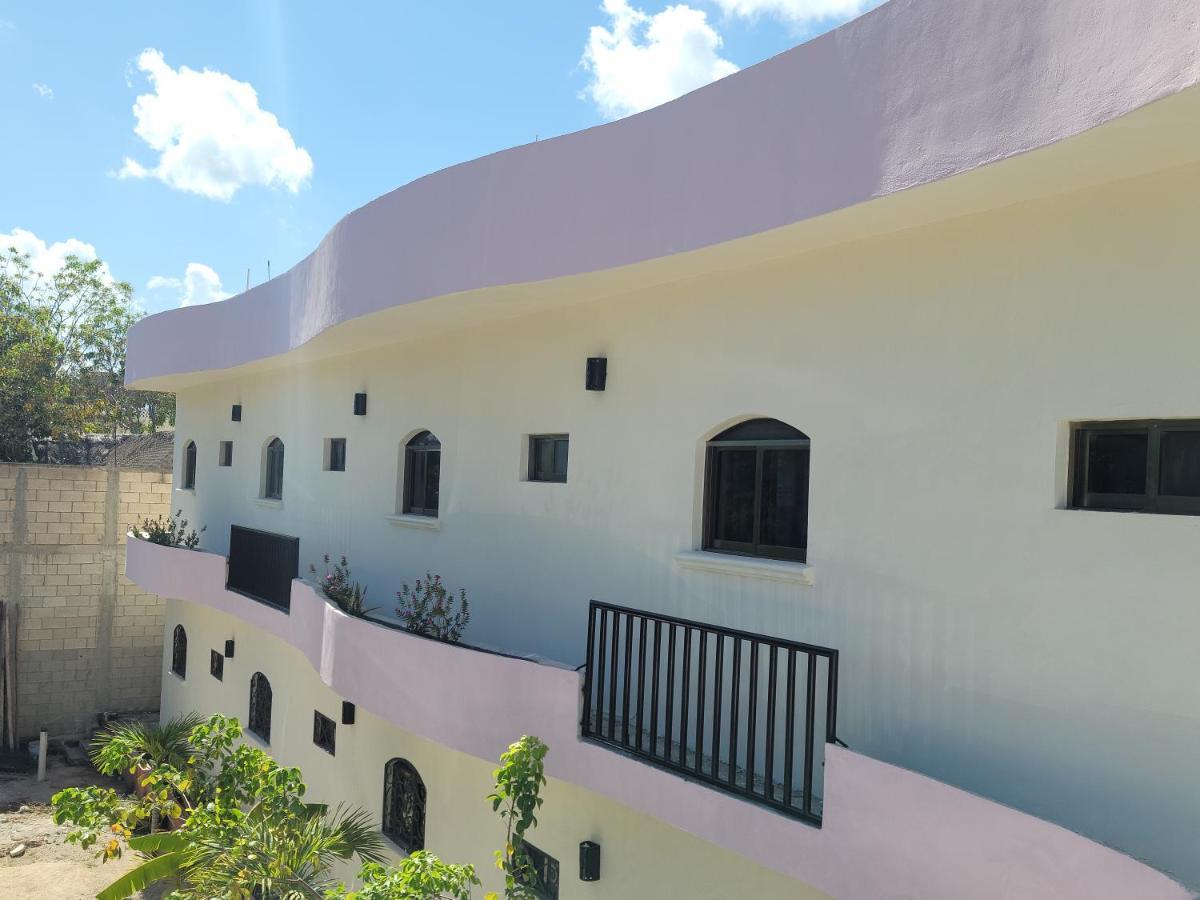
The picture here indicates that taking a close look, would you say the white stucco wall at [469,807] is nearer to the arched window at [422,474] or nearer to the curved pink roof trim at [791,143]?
the arched window at [422,474]

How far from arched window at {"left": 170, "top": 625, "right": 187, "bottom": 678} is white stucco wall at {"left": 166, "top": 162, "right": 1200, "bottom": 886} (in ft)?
40.1

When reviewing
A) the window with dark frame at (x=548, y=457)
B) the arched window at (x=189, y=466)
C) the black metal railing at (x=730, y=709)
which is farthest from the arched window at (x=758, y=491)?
the arched window at (x=189, y=466)

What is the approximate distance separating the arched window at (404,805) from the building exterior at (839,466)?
0.47ft

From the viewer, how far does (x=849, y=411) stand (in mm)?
5375

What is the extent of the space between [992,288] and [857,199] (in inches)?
32.8

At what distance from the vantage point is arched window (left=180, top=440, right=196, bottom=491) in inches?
677

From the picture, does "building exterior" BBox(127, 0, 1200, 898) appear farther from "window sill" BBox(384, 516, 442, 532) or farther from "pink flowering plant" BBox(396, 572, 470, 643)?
"window sill" BBox(384, 516, 442, 532)

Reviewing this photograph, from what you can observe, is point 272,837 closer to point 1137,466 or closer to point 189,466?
point 1137,466

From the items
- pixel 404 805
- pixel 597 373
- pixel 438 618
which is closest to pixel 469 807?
pixel 404 805

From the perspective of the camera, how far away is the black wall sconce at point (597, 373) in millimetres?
7141

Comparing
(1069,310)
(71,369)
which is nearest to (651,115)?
(1069,310)

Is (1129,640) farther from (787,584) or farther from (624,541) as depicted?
(624,541)

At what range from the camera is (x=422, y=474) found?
988cm

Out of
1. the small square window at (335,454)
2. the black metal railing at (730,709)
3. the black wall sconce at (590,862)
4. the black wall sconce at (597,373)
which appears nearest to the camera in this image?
the black metal railing at (730,709)
